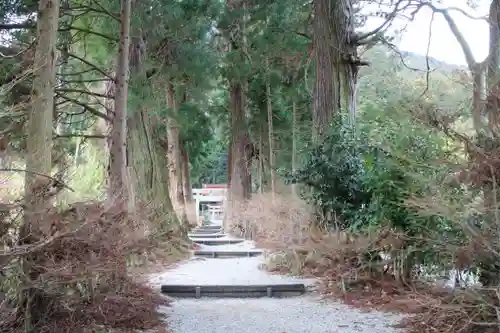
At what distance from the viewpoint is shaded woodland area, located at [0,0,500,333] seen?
4273mm

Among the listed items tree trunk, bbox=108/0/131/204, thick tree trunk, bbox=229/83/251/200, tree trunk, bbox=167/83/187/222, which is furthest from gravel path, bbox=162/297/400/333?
thick tree trunk, bbox=229/83/251/200

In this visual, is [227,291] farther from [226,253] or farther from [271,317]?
[226,253]

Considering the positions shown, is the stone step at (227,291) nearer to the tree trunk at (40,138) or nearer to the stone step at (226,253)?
the tree trunk at (40,138)

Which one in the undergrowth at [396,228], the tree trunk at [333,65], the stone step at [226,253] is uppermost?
the tree trunk at [333,65]

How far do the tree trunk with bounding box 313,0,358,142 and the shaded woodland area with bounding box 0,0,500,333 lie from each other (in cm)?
3

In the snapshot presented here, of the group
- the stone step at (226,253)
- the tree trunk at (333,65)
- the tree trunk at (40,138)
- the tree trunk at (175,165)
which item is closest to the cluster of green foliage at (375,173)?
the tree trunk at (333,65)

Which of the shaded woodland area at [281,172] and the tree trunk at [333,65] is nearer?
the shaded woodland area at [281,172]

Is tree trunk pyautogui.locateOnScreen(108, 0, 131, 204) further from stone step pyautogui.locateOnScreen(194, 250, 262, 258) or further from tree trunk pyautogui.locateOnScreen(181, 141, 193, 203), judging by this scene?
tree trunk pyautogui.locateOnScreen(181, 141, 193, 203)

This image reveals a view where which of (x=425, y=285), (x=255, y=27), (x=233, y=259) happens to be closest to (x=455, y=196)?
(x=425, y=285)

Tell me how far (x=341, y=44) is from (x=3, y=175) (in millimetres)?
7994

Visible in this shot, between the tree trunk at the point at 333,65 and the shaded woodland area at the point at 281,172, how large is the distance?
0.10 ft

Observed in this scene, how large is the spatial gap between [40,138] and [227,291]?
3.99 metres

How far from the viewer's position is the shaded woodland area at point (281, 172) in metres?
4.27

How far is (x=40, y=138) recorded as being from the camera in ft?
16.4
